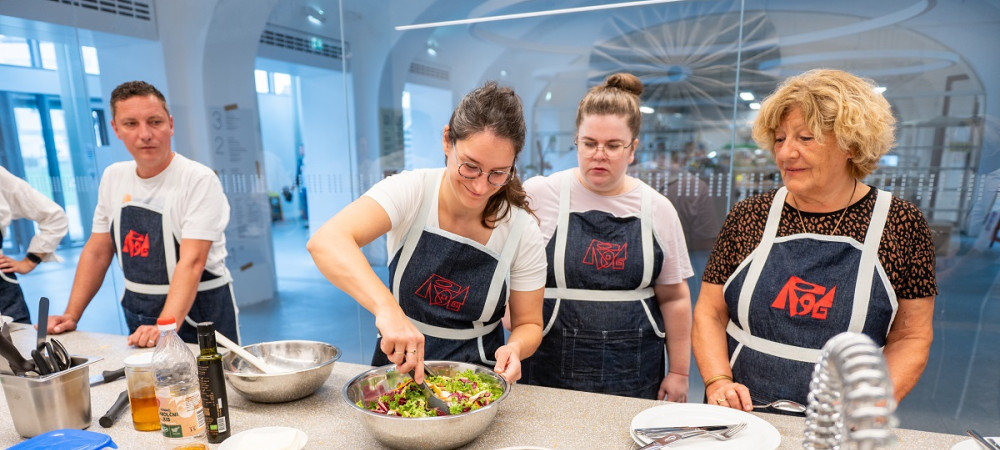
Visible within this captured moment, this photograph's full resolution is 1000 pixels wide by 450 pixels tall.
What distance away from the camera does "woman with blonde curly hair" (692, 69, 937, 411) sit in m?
1.34

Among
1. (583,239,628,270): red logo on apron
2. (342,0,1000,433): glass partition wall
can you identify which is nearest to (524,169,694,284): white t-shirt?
(583,239,628,270): red logo on apron

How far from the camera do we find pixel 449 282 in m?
1.53

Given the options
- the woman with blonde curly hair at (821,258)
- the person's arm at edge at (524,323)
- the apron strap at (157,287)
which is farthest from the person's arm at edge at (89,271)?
the woman with blonde curly hair at (821,258)

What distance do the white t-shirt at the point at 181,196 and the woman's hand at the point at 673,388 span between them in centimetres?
184

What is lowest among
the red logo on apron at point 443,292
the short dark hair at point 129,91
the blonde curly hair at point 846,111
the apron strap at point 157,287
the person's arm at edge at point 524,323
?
the apron strap at point 157,287

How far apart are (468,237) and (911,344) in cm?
121

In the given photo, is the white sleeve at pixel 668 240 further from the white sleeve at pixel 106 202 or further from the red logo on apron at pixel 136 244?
the white sleeve at pixel 106 202

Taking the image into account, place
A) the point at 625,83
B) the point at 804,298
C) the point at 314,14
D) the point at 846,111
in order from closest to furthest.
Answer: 1. the point at 846,111
2. the point at 804,298
3. the point at 625,83
4. the point at 314,14

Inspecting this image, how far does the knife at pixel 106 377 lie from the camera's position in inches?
56.9

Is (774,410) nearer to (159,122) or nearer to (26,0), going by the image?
→ (159,122)

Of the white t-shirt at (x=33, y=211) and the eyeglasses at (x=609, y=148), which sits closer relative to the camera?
the eyeglasses at (x=609, y=148)

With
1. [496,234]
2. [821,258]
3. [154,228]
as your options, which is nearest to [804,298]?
[821,258]

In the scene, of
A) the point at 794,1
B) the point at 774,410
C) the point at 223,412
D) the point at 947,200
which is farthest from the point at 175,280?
the point at 947,200

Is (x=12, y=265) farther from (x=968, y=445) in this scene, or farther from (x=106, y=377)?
(x=968, y=445)
